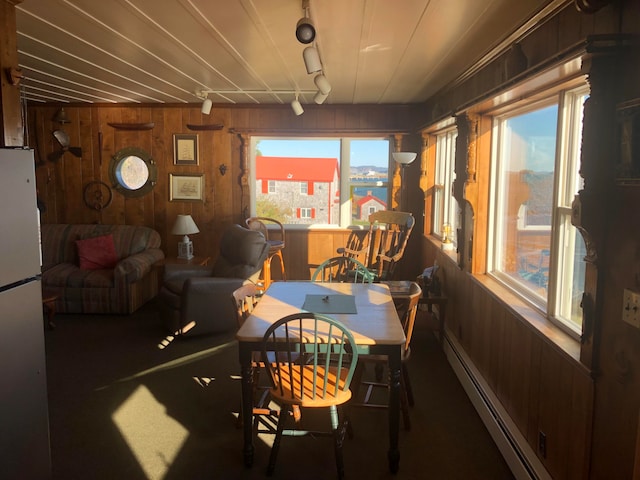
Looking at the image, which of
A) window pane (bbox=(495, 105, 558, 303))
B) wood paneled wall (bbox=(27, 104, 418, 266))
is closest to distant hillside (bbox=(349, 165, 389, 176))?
wood paneled wall (bbox=(27, 104, 418, 266))

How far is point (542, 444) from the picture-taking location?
92.8 inches

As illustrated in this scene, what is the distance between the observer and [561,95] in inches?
96.5

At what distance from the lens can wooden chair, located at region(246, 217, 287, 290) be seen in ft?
19.2

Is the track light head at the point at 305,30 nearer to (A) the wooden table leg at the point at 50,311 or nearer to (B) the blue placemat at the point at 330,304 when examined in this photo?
(B) the blue placemat at the point at 330,304

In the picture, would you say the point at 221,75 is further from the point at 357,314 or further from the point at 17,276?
the point at 17,276

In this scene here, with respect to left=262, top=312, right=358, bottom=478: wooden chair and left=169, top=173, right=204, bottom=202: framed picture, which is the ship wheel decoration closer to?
left=169, top=173, right=204, bottom=202: framed picture

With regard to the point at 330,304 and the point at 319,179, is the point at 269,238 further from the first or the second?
the point at 330,304

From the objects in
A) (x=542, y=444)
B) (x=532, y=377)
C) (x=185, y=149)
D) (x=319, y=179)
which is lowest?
(x=542, y=444)

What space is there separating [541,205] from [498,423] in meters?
1.24

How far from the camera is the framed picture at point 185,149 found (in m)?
6.07

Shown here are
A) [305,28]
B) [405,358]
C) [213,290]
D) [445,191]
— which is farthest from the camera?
[445,191]

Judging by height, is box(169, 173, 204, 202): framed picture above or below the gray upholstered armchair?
above

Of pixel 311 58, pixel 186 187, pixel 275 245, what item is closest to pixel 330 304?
pixel 311 58

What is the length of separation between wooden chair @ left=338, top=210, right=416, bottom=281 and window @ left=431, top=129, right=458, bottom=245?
30 cm
